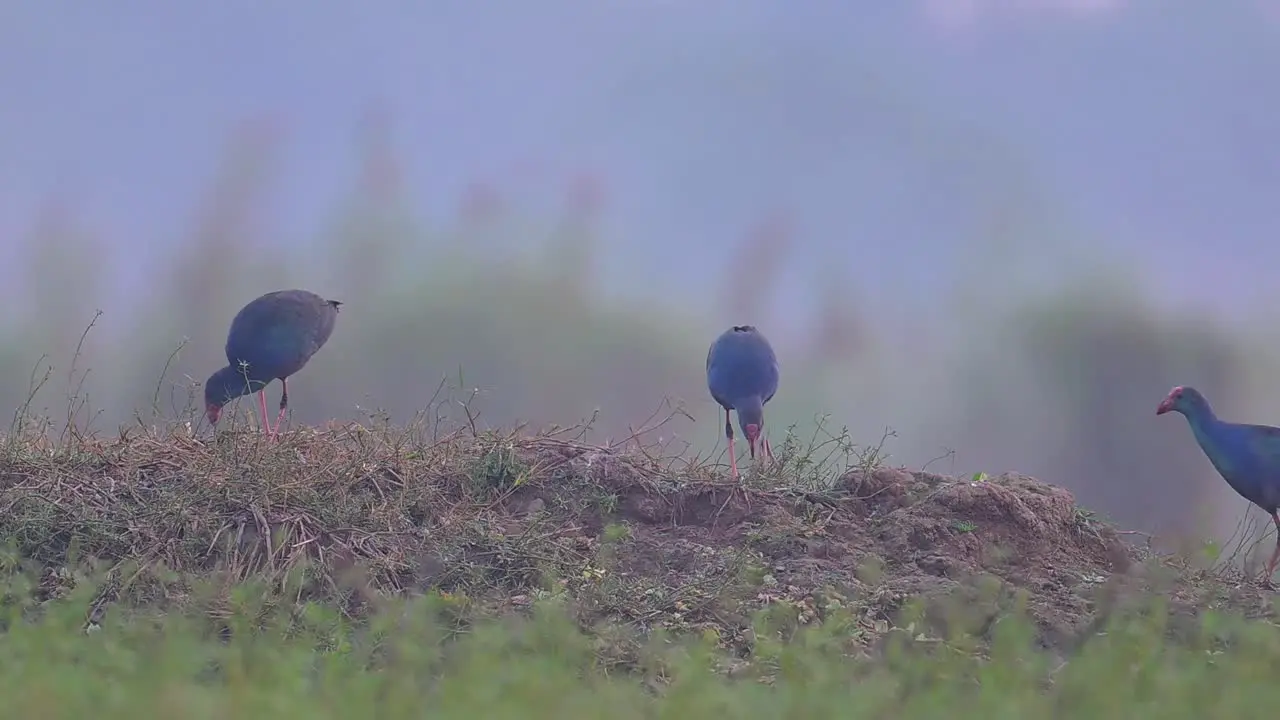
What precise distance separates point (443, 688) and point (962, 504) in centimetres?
390

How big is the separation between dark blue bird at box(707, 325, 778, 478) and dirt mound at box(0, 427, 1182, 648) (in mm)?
598

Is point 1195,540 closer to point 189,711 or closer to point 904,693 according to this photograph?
point 904,693

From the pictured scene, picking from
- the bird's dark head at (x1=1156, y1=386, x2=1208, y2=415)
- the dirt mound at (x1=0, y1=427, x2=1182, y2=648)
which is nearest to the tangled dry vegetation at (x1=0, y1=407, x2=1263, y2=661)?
the dirt mound at (x1=0, y1=427, x2=1182, y2=648)

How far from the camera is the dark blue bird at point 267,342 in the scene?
8.84m

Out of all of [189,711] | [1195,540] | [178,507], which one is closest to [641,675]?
[189,711]

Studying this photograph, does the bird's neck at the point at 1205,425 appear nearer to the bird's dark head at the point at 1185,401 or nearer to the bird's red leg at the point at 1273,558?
the bird's dark head at the point at 1185,401

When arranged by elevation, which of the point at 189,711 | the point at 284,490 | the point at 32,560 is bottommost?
the point at 32,560

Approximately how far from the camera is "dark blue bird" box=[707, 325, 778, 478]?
8117 millimetres

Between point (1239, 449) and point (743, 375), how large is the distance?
2.90m

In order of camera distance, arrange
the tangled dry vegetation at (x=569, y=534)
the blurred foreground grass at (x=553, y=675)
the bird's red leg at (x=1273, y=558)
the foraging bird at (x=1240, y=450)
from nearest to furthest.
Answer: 1. the blurred foreground grass at (x=553, y=675)
2. the tangled dry vegetation at (x=569, y=534)
3. the bird's red leg at (x=1273, y=558)
4. the foraging bird at (x=1240, y=450)

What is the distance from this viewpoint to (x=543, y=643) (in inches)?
190

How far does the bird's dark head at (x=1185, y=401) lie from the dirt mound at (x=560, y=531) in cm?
109

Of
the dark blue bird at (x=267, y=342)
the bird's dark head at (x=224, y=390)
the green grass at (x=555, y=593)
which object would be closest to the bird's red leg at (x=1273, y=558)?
the green grass at (x=555, y=593)

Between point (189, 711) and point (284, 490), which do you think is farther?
point (284, 490)
